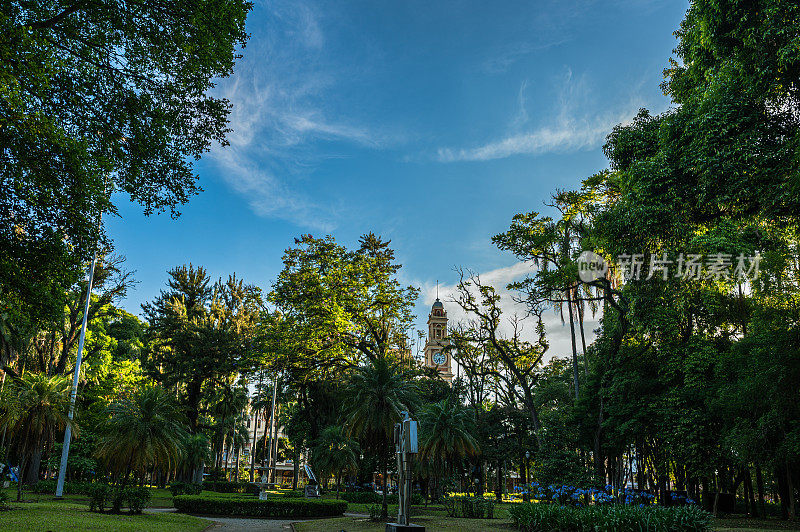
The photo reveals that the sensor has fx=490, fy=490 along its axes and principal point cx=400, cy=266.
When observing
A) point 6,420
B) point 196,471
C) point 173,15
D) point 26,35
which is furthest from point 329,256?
point 196,471

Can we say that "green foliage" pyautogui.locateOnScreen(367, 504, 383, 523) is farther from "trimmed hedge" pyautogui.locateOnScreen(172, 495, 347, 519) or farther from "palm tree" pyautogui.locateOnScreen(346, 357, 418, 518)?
"trimmed hedge" pyautogui.locateOnScreen(172, 495, 347, 519)

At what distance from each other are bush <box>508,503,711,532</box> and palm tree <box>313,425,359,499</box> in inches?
861

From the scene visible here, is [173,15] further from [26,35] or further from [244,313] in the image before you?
[244,313]

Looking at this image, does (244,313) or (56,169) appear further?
(244,313)

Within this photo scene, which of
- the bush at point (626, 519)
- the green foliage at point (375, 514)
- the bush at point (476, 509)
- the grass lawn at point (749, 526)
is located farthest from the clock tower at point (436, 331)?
the bush at point (626, 519)

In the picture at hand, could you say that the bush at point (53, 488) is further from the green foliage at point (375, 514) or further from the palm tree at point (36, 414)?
the green foliage at point (375, 514)

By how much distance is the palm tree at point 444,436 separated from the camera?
29.9m

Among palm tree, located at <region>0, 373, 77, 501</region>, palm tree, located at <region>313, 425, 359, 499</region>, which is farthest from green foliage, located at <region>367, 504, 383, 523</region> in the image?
palm tree, located at <region>0, 373, 77, 501</region>

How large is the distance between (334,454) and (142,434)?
17884 millimetres

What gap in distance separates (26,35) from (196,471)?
45.3 meters

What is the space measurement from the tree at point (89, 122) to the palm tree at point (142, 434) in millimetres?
9282

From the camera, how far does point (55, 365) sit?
38.6 m

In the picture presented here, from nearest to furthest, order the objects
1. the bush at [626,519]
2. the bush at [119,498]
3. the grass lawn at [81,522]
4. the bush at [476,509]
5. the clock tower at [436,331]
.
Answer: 1. the bush at [626,519]
2. the grass lawn at [81,522]
3. the bush at [119,498]
4. the bush at [476,509]
5. the clock tower at [436,331]

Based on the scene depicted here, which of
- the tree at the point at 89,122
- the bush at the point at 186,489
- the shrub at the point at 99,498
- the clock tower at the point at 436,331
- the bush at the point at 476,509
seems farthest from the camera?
the clock tower at the point at 436,331
